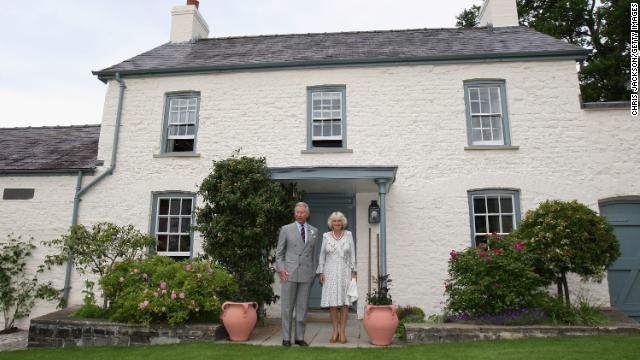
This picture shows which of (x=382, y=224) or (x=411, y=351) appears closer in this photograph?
(x=411, y=351)

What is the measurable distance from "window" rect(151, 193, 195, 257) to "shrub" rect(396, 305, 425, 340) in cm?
481

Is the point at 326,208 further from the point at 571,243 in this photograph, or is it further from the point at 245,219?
the point at 571,243

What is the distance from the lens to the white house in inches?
355

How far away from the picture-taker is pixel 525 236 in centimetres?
766

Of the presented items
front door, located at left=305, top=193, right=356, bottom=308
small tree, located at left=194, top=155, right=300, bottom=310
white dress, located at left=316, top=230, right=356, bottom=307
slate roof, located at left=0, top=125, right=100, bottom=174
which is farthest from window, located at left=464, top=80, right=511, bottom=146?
slate roof, located at left=0, top=125, right=100, bottom=174

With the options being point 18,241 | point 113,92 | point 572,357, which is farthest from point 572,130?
point 18,241

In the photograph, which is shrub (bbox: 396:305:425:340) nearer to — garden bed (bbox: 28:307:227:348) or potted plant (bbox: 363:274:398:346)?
potted plant (bbox: 363:274:398:346)

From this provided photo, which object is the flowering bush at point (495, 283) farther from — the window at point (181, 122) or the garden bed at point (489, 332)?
the window at point (181, 122)

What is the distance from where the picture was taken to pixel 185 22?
12.5 m

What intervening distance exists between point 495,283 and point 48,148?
11.1m

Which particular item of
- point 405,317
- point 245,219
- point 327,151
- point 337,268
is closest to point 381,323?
point 337,268

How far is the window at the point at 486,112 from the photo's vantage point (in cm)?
954

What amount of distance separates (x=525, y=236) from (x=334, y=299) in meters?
3.89

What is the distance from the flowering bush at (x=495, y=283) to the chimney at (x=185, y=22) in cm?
984
